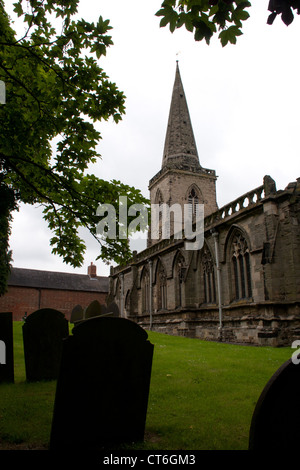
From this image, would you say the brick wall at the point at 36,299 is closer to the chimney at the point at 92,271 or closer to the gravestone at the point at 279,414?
the chimney at the point at 92,271

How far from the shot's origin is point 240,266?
1634 centimetres

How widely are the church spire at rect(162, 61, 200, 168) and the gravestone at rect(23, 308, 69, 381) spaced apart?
1107 inches

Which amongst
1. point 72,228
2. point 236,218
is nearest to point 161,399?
point 72,228

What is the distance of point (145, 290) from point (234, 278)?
12.4 m

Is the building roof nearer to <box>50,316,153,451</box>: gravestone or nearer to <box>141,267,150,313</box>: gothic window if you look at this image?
<box>141,267,150,313</box>: gothic window

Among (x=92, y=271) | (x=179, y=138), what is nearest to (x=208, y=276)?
(x=179, y=138)

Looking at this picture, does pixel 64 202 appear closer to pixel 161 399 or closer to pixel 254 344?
pixel 161 399

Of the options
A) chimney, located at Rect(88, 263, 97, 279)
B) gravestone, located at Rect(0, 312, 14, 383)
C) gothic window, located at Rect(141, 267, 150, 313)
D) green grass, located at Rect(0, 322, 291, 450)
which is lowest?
green grass, located at Rect(0, 322, 291, 450)

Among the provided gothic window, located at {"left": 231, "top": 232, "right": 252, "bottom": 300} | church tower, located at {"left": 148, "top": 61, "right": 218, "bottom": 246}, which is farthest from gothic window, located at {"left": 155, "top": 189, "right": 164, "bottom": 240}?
gothic window, located at {"left": 231, "top": 232, "right": 252, "bottom": 300}

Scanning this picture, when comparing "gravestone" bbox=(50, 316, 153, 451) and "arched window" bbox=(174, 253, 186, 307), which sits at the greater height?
"arched window" bbox=(174, 253, 186, 307)

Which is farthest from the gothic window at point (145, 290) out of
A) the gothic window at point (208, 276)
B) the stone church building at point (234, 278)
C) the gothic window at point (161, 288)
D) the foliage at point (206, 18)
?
the foliage at point (206, 18)

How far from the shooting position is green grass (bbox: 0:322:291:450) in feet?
12.0

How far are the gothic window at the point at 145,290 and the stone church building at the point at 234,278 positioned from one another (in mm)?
82

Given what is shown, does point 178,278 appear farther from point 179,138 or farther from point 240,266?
point 179,138
